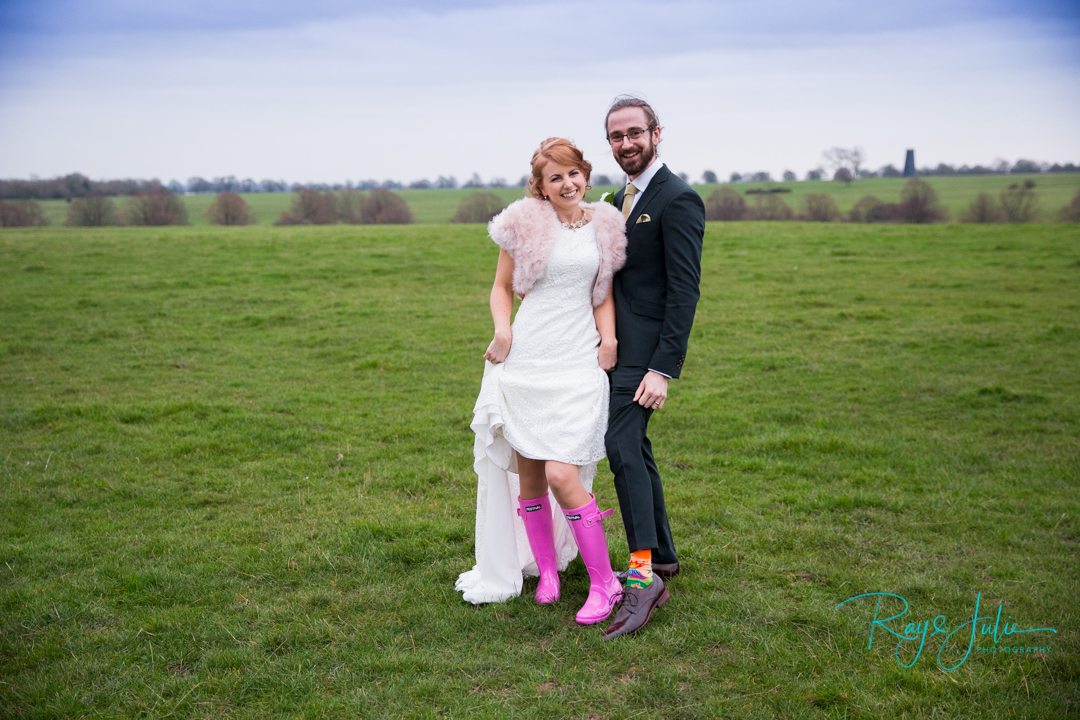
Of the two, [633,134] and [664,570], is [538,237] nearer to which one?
[633,134]

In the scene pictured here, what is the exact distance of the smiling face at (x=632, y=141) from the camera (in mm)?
4262

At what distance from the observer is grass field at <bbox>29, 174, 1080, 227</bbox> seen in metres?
45.5

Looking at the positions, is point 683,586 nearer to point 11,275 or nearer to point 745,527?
point 745,527

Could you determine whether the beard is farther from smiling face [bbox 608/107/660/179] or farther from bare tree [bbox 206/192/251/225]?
bare tree [bbox 206/192/251/225]

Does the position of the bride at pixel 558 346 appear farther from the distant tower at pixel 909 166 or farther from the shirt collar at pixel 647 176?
the distant tower at pixel 909 166

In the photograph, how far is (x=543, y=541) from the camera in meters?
4.64

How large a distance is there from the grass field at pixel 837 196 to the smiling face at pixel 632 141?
39.5 m

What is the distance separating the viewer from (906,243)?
914 inches

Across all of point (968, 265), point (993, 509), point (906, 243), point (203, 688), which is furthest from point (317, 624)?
point (906, 243)

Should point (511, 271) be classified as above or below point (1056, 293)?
above

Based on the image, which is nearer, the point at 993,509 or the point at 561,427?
the point at 561,427

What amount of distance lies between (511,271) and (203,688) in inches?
103

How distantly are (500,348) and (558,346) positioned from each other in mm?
329

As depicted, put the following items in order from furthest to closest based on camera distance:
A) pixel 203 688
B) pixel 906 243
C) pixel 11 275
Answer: pixel 906 243, pixel 11 275, pixel 203 688
